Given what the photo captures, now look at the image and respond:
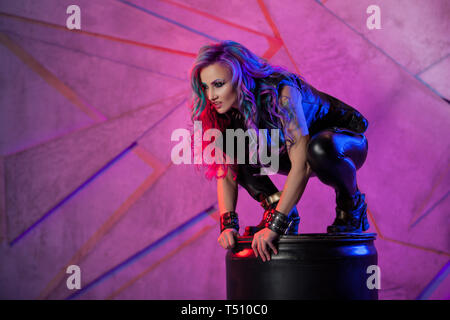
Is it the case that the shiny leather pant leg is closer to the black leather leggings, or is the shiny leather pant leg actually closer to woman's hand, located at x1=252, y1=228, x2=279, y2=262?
the black leather leggings

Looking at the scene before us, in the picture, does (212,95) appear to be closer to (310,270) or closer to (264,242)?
(264,242)

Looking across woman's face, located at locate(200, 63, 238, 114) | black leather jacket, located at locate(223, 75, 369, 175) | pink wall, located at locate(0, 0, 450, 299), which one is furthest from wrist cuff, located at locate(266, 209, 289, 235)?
pink wall, located at locate(0, 0, 450, 299)

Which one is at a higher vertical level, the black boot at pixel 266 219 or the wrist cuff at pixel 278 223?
the black boot at pixel 266 219

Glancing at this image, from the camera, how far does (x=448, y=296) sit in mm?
2713

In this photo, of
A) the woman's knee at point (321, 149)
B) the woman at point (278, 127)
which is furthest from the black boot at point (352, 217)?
the woman's knee at point (321, 149)

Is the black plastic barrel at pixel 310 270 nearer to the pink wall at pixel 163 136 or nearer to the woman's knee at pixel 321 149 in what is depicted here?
the woman's knee at pixel 321 149

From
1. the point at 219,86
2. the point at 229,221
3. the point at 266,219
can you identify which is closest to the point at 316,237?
the point at 266,219

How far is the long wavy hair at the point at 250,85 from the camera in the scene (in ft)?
4.86

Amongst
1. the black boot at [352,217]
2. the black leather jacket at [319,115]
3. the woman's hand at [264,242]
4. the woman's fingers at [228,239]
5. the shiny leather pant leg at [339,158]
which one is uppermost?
the black leather jacket at [319,115]

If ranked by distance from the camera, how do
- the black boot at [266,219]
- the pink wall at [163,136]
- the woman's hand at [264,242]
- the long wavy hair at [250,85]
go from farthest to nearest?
the pink wall at [163,136] < the black boot at [266,219] < the long wavy hair at [250,85] < the woman's hand at [264,242]

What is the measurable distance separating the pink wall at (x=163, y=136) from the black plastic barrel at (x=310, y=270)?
1.39 meters

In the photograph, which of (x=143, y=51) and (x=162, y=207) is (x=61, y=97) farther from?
(x=162, y=207)

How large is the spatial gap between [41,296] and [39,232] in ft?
1.46

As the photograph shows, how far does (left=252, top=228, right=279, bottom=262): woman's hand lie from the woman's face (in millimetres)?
471
